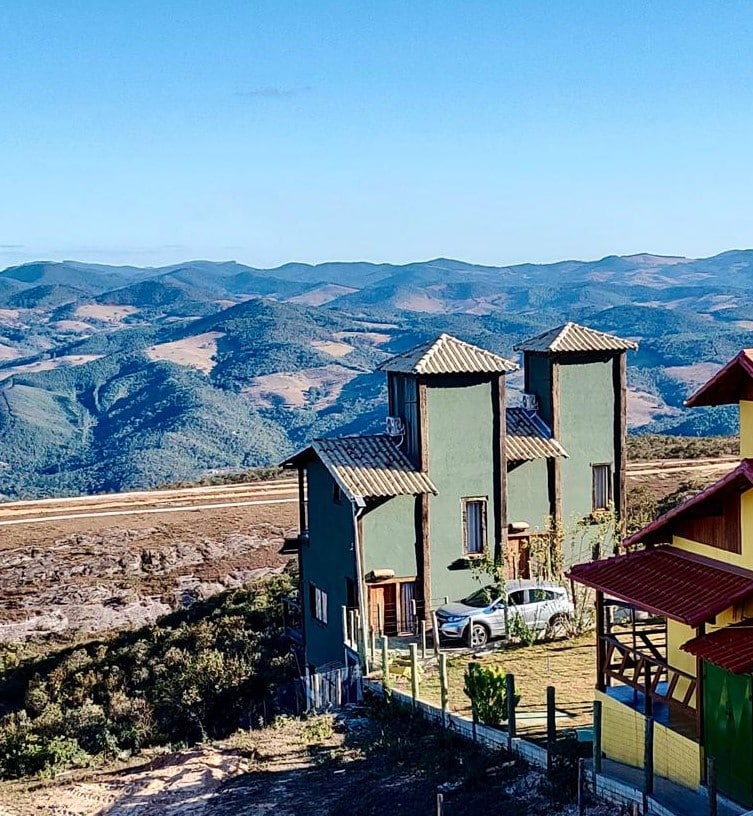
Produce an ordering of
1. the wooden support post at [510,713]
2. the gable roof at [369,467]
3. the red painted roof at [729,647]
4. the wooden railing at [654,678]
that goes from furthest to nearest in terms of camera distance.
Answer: the gable roof at [369,467]
the wooden support post at [510,713]
the wooden railing at [654,678]
the red painted roof at [729,647]

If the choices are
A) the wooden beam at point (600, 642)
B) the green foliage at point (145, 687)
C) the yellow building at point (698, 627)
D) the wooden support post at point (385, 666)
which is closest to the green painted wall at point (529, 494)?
the green foliage at point (145, 687)

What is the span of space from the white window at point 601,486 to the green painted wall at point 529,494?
5.45ft

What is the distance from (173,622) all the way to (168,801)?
19919mm

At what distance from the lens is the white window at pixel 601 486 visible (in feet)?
104

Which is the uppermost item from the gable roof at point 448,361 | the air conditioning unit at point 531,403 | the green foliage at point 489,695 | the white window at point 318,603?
the gable roof at point 448,361

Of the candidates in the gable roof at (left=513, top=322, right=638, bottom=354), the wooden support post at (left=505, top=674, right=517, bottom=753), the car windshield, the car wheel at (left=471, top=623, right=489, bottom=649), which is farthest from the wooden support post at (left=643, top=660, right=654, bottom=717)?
the gable roof at (left=513, top=322, right=638, bottom=354)

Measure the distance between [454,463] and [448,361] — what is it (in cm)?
246

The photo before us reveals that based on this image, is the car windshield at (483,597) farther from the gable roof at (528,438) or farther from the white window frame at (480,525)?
the gable roof at (528,438)

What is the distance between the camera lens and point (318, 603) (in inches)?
1185

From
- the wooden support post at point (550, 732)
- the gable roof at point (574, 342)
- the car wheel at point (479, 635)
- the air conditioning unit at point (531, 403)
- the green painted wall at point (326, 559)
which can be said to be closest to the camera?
the wooden support post at point (550, 732)

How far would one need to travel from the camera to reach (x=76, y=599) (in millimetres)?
41812

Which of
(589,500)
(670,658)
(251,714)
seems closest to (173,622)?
(251,714)

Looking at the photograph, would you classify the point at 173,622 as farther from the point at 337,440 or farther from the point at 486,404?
the point at 486,404

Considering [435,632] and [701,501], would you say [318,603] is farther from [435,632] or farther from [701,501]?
[701,501]
